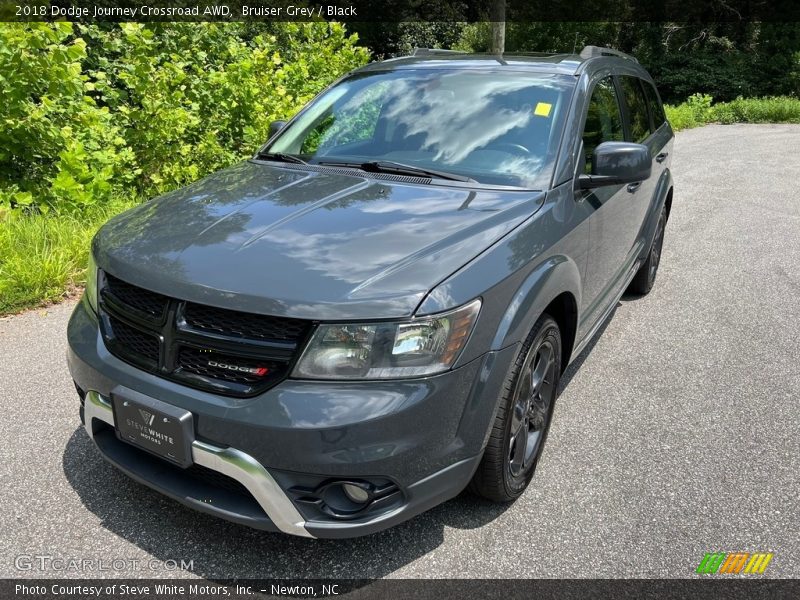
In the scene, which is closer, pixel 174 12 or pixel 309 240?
pixel 309 240

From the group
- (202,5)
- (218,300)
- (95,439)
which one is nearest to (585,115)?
(218,300)

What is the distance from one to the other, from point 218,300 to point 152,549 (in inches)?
41.5

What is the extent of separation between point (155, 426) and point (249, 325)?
0.48 meters

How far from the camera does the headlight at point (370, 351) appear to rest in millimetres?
2059

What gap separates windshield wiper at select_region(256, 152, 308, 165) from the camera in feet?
11.3

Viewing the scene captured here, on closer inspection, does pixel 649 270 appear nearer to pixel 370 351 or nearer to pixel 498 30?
pixel 370 351

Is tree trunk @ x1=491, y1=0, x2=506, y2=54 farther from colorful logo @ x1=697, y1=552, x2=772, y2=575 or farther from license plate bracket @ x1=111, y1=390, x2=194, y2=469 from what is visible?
license plate bracket @ x1=111, y1=390, x2=194, y2=469

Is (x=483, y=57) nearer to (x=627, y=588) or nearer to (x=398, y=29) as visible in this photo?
(x=627, y=588)

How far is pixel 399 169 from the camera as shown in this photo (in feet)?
10.3

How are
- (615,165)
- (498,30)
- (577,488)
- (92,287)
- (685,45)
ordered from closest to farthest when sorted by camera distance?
(92,287) → (577,488) → (615,165) → (498,30) → (685,45)

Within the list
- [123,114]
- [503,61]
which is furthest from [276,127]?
[123,114]

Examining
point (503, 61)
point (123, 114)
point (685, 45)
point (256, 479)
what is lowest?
point (685, 45)

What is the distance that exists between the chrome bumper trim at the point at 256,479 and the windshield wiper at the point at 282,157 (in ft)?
5.79

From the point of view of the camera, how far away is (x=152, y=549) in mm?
2455
